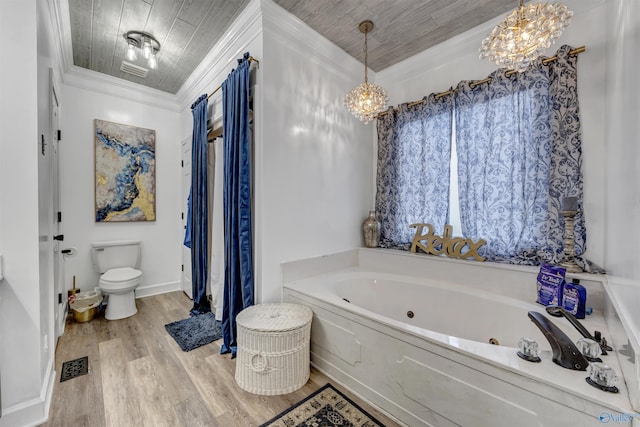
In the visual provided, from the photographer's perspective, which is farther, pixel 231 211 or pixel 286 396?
pixel 231 211

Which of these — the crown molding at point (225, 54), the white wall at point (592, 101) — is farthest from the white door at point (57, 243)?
the white wall at point (592, 101)

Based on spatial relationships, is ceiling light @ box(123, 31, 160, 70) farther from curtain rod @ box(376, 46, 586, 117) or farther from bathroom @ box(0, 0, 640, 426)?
curtain rod @ box(376, 46, 586, 117)

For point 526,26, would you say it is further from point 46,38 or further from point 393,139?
point 46,38

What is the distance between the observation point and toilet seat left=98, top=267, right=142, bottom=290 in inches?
105

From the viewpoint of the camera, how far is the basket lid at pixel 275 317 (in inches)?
66.4

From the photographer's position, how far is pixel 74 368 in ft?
6.24

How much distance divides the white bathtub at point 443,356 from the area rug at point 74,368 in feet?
5.02

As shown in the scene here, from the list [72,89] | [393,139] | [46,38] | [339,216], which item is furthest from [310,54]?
[72,89]

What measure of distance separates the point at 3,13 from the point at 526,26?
2592 millimetres

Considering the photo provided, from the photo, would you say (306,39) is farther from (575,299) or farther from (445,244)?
(575,299)

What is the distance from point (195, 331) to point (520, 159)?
3198mm

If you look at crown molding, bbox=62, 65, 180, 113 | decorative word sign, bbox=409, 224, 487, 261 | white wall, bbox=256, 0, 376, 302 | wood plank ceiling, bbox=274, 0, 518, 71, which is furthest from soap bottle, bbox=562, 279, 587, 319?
crown molding, bbox=62, 65, 180, 113

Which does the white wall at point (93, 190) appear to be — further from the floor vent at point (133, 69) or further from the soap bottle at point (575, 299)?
the soap bottle at point (575, 299)

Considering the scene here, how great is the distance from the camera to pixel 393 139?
2824 millimetres
